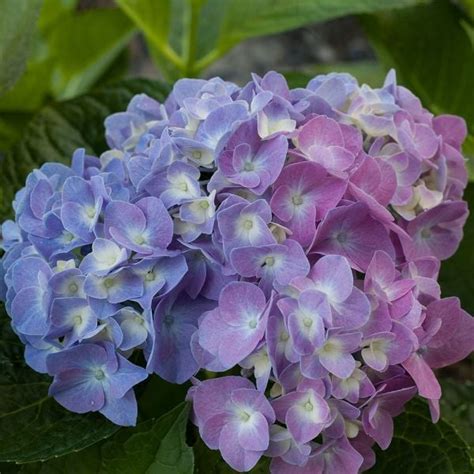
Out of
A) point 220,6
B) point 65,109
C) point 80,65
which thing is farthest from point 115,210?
point 80,65

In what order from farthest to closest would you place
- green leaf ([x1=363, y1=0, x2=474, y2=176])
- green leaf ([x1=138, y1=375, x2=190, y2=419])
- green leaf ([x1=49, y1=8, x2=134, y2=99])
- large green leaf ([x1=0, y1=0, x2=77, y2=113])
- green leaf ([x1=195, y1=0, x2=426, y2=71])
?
1. green leaf ([x1=49, y1=8, x2=134, y2=99])
2. large green leaf ([x1=0, y1=0, x2=77, y2=113])
3. green leaf ([x1=363, y1=0, x2=474, y2=176])
4. green leaf ([x1=195, y1=0, x2=426, y2=71])
5. green leaf ([x1=138, y1=375, x2=190, y2=419])

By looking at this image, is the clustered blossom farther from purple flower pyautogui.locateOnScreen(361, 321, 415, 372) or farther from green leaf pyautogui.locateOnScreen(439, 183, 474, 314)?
green leaf pyautogui.locateOnScreen(439, 183, 474, 314)

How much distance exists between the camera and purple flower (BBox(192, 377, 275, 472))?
29.3 inches

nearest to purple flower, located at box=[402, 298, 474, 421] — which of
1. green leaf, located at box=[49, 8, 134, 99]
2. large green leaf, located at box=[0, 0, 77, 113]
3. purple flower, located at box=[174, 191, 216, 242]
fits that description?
purple flower, located at box=[174, 191, 216, 242]

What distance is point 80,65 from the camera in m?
1.66

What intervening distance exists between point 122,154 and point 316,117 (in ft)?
0.70

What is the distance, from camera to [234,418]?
2.50 ft

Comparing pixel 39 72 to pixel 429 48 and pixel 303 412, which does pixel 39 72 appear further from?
pixel 303 412

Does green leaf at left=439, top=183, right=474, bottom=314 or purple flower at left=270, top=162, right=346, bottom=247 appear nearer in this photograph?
purple flower at left=270, top=162, right=346, bottom=247

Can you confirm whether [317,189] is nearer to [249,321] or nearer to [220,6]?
[249,321]

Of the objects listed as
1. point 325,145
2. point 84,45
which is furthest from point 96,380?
point 84,45

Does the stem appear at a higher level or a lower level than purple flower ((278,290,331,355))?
lower

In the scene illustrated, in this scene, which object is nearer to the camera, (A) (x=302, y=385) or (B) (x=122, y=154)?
(A) (x=302, y=385)

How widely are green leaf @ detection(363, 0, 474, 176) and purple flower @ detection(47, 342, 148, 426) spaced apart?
0.75m
